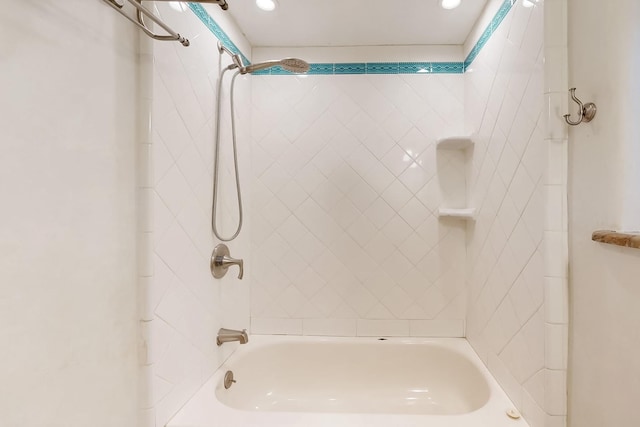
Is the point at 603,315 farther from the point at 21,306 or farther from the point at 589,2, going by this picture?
the point at 21,306

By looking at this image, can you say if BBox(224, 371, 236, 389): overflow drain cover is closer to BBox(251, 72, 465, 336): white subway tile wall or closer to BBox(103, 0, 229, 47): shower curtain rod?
BBox(251, 72, 465, 336): white subway tile wall

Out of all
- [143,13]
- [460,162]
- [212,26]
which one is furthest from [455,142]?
[143,13]

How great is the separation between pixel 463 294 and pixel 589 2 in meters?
1.36

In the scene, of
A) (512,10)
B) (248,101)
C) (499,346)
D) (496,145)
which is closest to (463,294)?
(499,346)

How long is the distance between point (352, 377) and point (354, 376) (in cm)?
1

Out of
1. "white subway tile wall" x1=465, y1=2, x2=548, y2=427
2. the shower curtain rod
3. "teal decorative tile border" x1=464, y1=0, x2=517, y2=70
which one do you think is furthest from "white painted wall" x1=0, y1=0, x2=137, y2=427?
"teal decorative tile border" x1=464, y1=0, x2=517, y2=70

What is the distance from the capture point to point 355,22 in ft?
5.15

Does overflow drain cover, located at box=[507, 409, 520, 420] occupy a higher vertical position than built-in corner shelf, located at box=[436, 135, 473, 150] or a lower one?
lower

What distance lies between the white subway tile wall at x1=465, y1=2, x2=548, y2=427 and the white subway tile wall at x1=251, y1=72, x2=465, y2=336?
0.72 ft

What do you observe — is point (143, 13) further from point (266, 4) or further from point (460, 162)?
point (460, 162)

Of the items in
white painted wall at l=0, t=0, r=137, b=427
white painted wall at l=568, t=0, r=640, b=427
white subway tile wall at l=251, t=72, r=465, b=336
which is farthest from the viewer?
white subway tile wall at l=251, t=72, r=465, b=336

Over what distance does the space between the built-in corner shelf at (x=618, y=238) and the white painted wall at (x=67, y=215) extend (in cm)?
122

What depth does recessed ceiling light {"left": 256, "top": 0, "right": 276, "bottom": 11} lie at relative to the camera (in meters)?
1.43

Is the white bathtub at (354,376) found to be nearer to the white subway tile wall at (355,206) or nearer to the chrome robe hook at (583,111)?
the white subway tile wall at (355,206)
